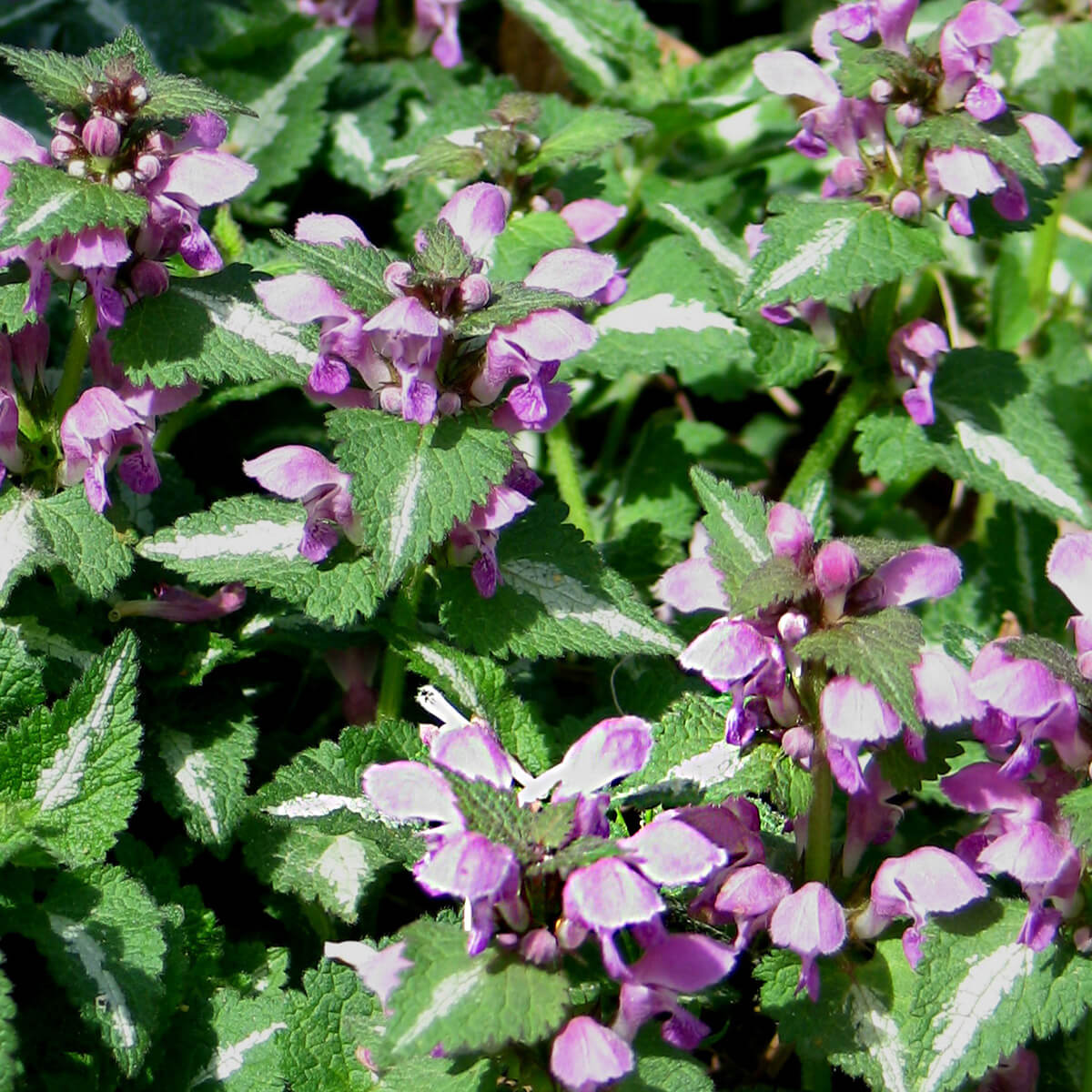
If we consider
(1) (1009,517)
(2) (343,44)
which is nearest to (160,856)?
(1) (1009,517)

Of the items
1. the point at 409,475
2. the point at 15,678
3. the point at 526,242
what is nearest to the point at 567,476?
the point at 526,242

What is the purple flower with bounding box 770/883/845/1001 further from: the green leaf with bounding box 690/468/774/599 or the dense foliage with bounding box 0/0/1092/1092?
the green leaf with bounding box 690/468/774/599

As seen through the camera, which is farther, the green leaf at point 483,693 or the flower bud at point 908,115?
the flower bud at point 908,115

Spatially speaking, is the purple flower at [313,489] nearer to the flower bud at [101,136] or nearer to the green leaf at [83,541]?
the green leaf at [83,541]

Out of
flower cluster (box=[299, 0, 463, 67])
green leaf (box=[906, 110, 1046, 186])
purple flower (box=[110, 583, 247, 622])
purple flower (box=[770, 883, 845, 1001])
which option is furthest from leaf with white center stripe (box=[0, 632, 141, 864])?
flower cluster (box=[299, 0, 463, 67])

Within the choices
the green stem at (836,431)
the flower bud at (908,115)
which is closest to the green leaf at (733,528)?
the green stem at (836,431)

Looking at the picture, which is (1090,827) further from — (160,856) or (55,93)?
(55,93)
